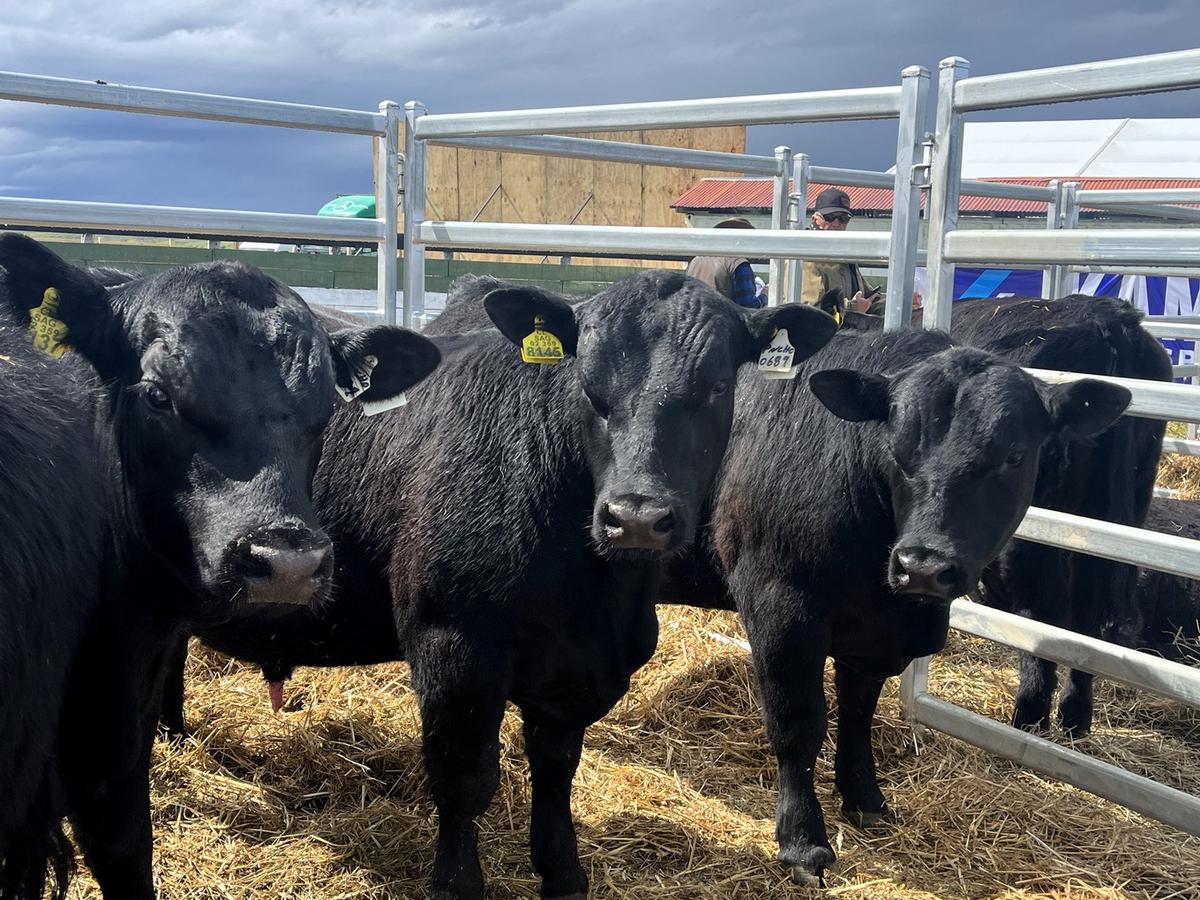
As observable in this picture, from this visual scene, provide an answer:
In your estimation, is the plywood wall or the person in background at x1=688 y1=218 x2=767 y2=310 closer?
the person in background at x1=688 y1=218 x2=767 y2=310

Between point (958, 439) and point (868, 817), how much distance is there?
1.36m

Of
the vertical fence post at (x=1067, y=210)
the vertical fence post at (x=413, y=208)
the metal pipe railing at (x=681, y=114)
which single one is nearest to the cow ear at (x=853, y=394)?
the metal pipe railing at (x=681, y=114)

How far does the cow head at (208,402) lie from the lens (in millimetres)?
2201

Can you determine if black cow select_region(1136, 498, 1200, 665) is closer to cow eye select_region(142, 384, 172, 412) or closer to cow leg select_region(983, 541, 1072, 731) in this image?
cow leg select_region(983, 541, 1072, 731)

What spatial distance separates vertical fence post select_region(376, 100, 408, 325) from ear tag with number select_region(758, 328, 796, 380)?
218 cm

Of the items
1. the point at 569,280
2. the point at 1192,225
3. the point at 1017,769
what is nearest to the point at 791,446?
the point at 1017,769

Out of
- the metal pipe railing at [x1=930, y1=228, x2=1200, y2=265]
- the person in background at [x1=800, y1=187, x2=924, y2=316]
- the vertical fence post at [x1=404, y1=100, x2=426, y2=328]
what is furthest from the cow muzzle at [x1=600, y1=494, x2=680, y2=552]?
the person in background at [x1=800, y1=187, x2=924, y2=316]

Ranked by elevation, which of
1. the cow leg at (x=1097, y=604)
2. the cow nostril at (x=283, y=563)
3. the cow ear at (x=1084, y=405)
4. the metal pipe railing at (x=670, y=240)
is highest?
the metal pipe railing at (x=670, y=240)

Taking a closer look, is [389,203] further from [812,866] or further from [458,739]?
[812,866]

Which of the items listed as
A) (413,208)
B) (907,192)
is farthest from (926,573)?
(413,208)

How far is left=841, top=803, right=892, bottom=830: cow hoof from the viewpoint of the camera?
3.78 metres

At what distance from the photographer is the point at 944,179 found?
388cm

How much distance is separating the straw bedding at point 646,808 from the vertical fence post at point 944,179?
1673 mm

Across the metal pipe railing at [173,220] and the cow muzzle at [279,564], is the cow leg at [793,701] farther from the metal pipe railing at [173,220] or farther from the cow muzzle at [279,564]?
the metal pipe railing at [173,220]
